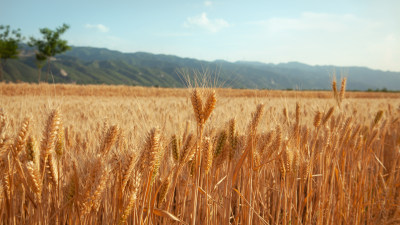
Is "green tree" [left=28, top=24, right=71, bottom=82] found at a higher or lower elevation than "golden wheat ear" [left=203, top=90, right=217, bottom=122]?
higher

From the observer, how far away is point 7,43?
42.4 m

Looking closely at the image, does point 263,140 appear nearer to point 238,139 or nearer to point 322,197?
point 238,139

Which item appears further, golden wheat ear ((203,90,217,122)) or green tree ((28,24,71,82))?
green tree ((28,24,71,82))

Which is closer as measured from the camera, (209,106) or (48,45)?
(209,106)

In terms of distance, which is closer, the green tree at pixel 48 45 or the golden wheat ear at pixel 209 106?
the golden wheat ear at pixel 209 106

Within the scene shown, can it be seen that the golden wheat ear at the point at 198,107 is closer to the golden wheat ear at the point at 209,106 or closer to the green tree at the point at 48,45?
the golden wheat ear at the point at 209,106

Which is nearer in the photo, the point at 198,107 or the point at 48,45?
the point at 198,107

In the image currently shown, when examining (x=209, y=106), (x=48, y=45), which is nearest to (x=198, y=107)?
(x=209, y=106)

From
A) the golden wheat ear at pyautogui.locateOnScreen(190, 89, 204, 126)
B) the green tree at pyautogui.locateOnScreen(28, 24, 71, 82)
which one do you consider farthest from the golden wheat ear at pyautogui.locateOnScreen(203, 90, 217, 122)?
the green tree at pyautogui.locateOnScreen(28, 24, 71, 82)

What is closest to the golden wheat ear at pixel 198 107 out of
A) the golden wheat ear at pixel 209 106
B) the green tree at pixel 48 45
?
the golden wheat ear at pixel 209 106

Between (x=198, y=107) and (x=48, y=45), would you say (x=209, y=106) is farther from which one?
(x=48, y=45)

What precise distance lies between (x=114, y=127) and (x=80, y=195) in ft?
1.28

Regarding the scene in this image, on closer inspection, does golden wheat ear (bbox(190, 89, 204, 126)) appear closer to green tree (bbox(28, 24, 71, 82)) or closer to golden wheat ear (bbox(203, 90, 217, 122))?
golden wheat ear (bbox(203, 90, 217, 122))

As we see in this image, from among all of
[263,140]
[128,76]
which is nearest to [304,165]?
[263,140]
